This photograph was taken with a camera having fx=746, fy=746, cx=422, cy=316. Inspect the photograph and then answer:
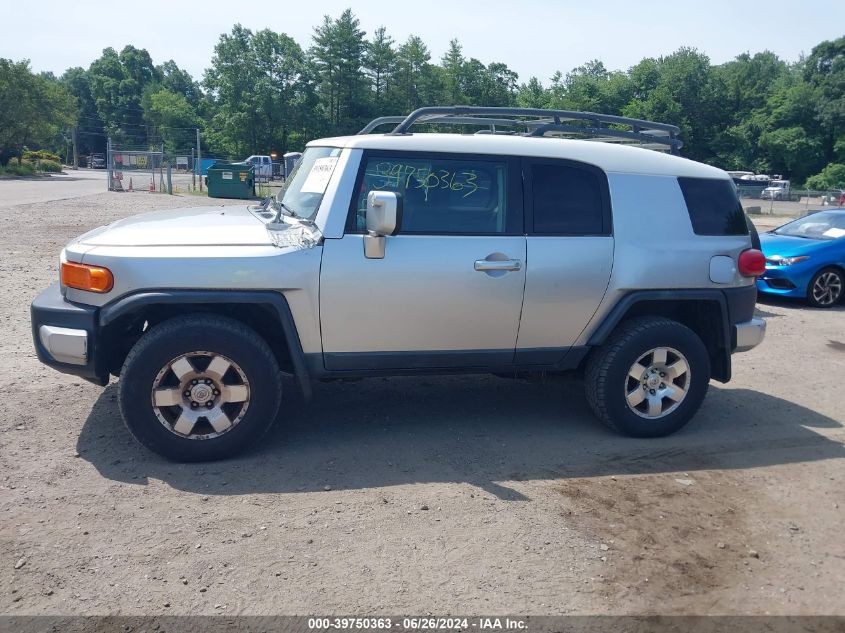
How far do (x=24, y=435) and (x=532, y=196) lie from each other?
139 inches

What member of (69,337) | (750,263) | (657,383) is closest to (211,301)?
(69,337)

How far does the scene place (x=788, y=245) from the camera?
10.9 metres

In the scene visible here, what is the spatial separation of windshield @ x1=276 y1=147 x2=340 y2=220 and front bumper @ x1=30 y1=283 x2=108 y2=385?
1.39 m

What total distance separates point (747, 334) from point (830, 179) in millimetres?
63333

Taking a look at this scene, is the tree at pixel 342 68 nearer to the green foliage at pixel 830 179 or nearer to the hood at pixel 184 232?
the green foliage at pixel 830 179

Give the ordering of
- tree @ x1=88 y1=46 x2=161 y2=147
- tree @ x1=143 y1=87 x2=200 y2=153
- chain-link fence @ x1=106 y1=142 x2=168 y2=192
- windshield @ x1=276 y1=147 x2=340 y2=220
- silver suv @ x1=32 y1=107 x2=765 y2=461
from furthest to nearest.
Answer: tree @ x1=88 y1=46 x2=161 y2=147
tree @ x1=143 y1=87 x2=200 y2=153
chain-link fence @ x1=106 y1=142 x2=168 y2=192
windshield @ x1=276 y1=147 x2=340 y2=220
silver suv @ x1=32 y1=107 x2=765 y2=461

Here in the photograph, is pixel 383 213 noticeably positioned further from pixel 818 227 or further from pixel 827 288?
pixel 818 227

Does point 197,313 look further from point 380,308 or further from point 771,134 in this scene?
point 771,134

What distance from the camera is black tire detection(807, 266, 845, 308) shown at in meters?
10.5

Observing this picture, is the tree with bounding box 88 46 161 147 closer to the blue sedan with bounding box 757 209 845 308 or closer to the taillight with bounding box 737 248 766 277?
the blue sedan with bounding box 757 209 845 308

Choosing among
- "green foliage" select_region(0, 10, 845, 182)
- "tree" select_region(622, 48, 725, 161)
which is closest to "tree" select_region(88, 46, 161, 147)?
"green foliage" select_region(0, 10, 845, 182)

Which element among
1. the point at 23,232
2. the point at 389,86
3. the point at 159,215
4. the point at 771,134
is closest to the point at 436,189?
the point at 159,215

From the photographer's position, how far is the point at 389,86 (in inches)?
2354

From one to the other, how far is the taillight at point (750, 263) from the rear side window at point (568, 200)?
1.03m
